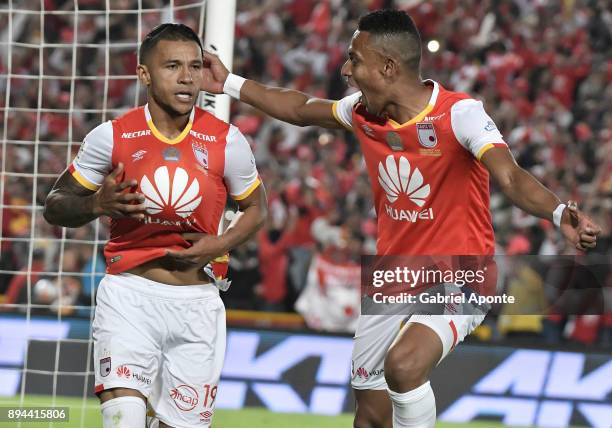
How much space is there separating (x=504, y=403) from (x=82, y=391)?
376 cm

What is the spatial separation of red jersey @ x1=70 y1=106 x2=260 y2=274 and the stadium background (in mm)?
1593

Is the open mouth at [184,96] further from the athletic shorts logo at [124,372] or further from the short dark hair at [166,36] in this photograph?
the athletic shorts logo at [124,372]

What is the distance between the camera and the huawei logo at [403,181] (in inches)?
236

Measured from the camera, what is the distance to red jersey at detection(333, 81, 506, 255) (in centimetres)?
589

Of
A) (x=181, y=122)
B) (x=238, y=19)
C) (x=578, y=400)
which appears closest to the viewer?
(x=181, y=122)

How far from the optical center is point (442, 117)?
232 inches

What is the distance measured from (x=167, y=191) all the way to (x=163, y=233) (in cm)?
24

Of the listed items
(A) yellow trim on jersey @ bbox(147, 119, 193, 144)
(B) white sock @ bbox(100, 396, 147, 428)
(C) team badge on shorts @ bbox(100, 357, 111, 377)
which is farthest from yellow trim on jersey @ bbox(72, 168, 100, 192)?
(B) white sock @ bbox(100, 396, 147, 428)

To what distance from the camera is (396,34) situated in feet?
19.6

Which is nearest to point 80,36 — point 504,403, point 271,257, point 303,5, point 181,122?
point 303,5

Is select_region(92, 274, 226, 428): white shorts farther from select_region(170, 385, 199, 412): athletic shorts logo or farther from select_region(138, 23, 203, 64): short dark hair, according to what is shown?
select_region(138, 23, 203, 64): short dark hair

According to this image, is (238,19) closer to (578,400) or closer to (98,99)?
(98,99)

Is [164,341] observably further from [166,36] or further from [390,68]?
[390,68]

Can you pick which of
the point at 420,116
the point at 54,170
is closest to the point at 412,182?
the point at 420,116
